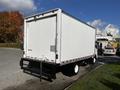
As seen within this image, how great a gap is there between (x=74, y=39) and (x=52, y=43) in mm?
2003

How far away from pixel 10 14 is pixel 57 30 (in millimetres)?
52550

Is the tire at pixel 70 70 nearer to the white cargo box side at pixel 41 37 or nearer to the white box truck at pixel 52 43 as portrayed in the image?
the white box truck at pixel 52 43

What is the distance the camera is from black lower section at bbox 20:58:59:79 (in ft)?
31.8

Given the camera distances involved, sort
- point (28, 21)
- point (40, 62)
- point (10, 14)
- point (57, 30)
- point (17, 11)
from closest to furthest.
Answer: point (57, 30)
point (40, 62)
point (28, 21)
point (10, 14)
point (17, 11)

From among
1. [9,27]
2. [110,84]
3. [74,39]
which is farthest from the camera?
[9,27]

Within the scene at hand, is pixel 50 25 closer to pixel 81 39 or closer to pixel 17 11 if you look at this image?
pixel 81 39

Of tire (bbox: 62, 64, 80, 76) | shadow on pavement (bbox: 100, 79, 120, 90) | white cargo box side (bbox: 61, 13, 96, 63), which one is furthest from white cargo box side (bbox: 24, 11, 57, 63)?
shadow on pavement (bbox: 100, 79, 120, 90)

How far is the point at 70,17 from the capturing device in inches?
415

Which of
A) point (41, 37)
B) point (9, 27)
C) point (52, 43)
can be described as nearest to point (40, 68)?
point (52, 43)

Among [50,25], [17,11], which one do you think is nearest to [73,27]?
[50,25]

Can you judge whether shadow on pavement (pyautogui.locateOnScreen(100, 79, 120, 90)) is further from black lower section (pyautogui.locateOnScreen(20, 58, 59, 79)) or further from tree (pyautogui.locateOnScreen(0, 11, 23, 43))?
tree (pyautogui.locateOnScreen(0, 11, 23, 43))

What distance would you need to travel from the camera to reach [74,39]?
448 inches

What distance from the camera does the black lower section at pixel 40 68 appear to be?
9703 mm

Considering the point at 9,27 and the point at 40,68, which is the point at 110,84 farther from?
the point at 9,27
